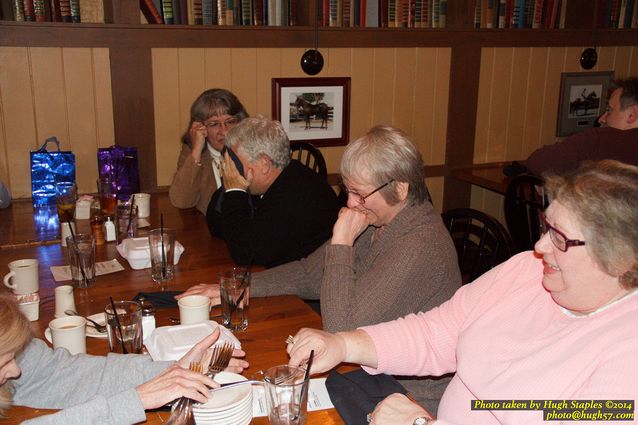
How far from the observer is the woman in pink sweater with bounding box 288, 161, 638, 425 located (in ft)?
4.03

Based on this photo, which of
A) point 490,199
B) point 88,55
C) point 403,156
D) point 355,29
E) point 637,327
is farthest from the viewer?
point 490,199

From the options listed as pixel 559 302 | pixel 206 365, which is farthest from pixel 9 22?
pixel 559 302

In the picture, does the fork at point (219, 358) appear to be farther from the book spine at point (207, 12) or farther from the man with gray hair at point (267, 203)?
the book spine at point (207, 12)

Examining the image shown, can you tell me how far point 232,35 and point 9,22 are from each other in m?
1.19

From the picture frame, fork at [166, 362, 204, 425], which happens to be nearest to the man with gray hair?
fork at [166, 362, 204, 425]

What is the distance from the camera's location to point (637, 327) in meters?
1.22

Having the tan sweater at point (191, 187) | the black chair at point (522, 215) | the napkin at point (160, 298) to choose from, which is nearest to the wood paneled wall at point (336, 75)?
the tan sweater at point (191, 187)

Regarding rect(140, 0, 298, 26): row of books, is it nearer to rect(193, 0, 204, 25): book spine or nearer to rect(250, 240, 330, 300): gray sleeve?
rect(193, 0, 204, 25): book spine

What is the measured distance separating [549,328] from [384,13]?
3.06 meters

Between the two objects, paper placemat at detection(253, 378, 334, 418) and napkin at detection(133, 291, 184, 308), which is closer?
paper placemat at detection(253, 378, 334, 418)

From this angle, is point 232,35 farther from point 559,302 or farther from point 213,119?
point 559,302

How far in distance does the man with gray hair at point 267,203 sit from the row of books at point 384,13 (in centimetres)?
157

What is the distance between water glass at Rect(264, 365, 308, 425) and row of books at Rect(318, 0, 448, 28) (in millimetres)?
3024

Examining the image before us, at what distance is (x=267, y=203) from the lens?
8.25 feet
